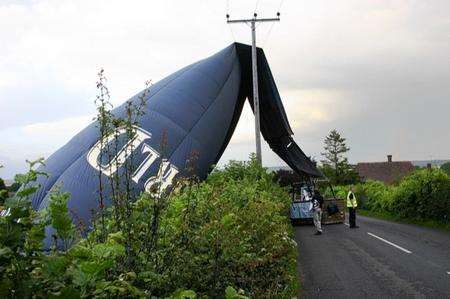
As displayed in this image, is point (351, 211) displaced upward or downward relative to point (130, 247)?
downward

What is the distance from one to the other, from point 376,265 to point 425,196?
14.0m

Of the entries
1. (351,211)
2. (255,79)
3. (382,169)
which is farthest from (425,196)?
(382,169)

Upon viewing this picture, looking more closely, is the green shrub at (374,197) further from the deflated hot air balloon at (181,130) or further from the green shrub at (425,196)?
the deflated hot air balloon at (181,130)

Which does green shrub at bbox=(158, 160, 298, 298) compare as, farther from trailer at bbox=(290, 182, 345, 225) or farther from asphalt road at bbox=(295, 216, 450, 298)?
trailer at bbox=(290, 182, 345, 225)

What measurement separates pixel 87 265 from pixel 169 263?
1.21 m

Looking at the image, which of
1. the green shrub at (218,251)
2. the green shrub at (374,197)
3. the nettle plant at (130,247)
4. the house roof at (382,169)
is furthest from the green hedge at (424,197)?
the house roof at (382,169)

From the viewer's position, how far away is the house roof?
98.1 m

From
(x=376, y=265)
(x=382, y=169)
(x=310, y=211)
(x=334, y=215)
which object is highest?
(x=382, y=169)

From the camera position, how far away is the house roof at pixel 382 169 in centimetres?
9812

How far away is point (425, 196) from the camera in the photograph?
2559 centimetres

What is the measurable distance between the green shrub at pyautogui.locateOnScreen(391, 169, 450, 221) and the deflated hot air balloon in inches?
211

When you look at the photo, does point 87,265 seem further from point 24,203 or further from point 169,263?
point 169,263

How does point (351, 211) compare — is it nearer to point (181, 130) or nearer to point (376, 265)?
point (181, 130)

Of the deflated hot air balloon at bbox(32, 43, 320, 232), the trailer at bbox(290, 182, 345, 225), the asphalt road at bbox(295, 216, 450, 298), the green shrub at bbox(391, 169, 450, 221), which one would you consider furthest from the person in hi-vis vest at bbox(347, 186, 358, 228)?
the asphalt road at bbox(295, 216, 450, 298)
